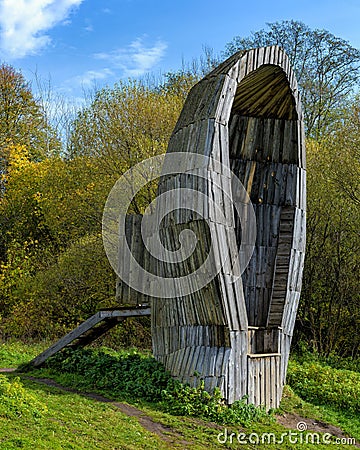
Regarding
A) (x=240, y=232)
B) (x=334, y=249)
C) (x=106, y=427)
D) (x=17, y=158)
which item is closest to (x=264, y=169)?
(x=240, y=232)

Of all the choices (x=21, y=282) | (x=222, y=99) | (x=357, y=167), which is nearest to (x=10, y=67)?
(x=21, y=282)

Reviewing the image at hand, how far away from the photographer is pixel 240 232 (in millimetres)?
11570

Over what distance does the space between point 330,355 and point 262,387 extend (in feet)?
23.5

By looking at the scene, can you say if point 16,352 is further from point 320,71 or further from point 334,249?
point 320,71

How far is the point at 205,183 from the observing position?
9.00 metres

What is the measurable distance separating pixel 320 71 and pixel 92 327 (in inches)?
637

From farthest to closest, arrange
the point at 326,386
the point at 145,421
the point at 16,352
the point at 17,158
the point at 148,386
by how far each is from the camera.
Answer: the point at 17,158 < the point at 16,352 < the point at 326,386 < the point at 148,386 < the point at 145,421

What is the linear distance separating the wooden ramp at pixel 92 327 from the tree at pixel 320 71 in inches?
549

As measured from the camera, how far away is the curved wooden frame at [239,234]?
357 inches

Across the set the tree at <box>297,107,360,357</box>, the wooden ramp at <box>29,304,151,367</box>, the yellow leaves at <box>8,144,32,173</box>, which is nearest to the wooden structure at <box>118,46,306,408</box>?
the wooden ramp at <box>29,304,151,367</box>

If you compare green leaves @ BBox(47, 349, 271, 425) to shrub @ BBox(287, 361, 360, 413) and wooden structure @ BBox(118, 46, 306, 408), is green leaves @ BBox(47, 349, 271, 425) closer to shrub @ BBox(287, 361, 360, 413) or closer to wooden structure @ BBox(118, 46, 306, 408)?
wooden structure @ BBox(118, 46, 306, 408)

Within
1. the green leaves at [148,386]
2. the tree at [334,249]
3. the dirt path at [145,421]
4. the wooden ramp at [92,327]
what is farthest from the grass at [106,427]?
the tree at [334,249]

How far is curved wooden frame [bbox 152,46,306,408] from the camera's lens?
29.8ft

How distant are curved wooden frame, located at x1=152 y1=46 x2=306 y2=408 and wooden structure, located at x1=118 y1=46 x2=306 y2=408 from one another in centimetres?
2
